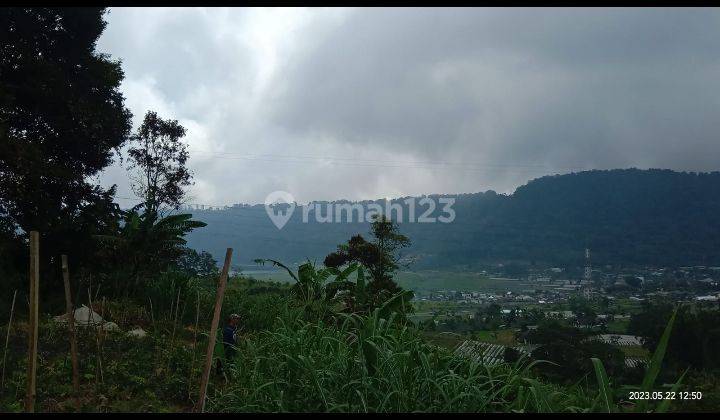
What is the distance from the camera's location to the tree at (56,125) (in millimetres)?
10719

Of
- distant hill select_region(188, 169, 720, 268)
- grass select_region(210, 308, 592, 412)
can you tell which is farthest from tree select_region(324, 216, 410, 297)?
distant hill select_region(188, 169, 720, 268)

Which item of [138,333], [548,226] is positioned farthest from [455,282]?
[138,333]

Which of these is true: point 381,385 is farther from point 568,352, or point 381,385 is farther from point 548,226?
point 548,226

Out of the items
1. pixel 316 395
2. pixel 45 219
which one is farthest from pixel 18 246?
pixel 316 395

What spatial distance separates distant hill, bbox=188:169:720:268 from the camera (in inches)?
1970

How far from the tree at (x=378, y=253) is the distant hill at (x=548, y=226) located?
1398 inches

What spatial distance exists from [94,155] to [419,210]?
4325 centimetres

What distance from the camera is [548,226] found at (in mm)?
56938

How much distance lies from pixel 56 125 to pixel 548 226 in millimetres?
53119

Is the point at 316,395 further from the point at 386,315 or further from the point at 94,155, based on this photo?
the point at 94,155

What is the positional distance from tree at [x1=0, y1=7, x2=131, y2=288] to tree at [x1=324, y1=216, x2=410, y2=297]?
17.8 feet

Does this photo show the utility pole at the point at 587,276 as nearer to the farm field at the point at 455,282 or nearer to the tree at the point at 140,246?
the farm field at the point at 455,282

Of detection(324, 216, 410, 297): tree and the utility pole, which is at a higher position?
detection(324, 216, 410, 297): tree

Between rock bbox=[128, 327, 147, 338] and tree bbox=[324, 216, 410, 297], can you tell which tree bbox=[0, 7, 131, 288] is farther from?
tree bbox=[324, 216, 410, 297]
